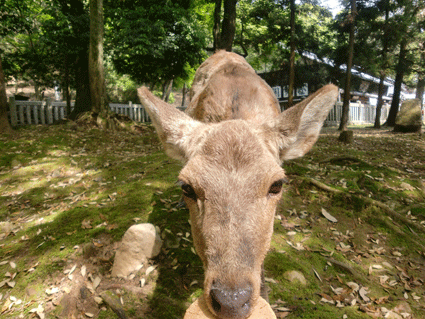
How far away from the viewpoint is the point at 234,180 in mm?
2498

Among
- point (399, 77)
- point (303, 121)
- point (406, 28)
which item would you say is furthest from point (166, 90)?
point (303, 121)

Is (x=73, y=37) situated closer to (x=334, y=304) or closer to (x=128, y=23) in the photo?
→ (x=128, y=23)

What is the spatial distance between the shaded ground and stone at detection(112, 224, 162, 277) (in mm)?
114

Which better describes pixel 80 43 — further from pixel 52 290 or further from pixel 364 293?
pixel 364 293

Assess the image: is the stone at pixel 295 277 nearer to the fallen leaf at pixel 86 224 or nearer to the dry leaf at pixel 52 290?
the dry leaf at pixel 52 290

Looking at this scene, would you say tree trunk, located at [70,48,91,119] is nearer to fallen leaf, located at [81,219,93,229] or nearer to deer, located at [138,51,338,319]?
fallen leaf, located at [81,219,93,229]

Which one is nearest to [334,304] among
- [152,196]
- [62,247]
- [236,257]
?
[236,257]

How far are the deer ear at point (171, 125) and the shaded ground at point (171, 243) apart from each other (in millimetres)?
1742

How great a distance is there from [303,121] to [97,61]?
507 inches

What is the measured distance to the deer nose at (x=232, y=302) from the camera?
1928mm

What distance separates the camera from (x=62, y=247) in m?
4.32

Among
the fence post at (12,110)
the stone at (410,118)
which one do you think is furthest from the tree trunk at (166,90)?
the stone at (410,118)

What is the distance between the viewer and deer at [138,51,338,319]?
2092mm

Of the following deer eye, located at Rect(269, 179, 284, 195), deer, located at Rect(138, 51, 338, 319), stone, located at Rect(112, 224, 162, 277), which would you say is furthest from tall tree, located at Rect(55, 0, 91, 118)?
deer eye, located at Rect(269, 179, 284, 195)
